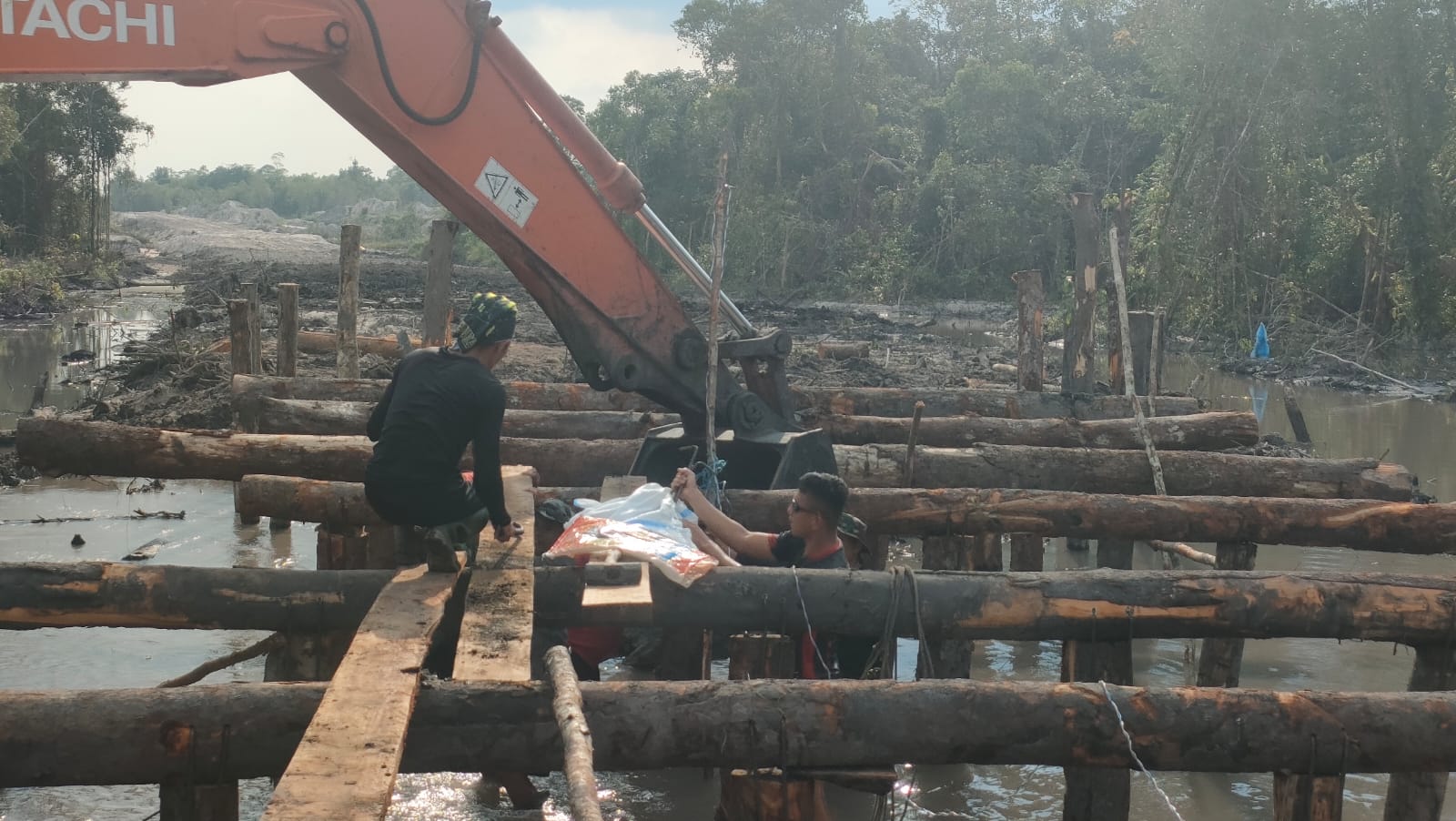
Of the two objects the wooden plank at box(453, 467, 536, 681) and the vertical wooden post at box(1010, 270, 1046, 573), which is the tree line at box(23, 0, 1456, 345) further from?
the wooden plank at box(453, 467, 536, 681)

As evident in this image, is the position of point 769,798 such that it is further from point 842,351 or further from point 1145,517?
point 842,351

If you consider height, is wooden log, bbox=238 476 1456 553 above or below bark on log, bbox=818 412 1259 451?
below

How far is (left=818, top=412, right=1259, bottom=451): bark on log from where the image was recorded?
9.20m

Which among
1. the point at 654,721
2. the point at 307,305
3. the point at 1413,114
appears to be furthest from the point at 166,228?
the point at 654,721

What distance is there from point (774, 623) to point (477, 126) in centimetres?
325

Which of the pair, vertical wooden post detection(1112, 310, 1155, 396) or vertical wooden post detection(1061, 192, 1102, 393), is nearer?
vertical wooden post detection(1061, 192, 1102, 393)

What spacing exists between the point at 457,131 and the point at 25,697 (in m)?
3.88

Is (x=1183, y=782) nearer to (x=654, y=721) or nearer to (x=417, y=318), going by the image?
(x=654, y=721)

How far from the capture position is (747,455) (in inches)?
309

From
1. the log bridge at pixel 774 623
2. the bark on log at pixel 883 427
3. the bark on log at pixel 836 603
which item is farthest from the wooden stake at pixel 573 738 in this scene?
the bark on log at pixel 883 427

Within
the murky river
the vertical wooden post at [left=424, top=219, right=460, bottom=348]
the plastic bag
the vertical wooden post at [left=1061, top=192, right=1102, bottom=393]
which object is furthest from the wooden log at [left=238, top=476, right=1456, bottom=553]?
the vertical wooden post at [left=424, top=219, right=460, bottom=348]

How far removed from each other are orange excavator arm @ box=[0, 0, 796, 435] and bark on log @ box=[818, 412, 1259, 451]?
66.3 inches

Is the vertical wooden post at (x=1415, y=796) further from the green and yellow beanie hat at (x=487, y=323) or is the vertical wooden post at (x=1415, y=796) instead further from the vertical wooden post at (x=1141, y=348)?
the vertical wooden post at (x=1141, y=348)

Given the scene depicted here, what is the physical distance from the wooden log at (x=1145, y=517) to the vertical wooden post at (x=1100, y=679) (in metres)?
1.25
